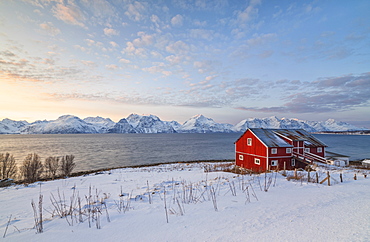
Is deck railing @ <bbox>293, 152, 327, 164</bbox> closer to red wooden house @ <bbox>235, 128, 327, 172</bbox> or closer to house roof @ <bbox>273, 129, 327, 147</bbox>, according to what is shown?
red wooden house @ <bbox>235, 128, 327, 172</bbox>

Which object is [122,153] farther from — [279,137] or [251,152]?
[279,137]

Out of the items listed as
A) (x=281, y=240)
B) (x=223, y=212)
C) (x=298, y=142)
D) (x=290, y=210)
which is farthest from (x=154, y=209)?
(x=298, y=142)

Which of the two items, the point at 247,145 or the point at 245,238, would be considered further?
the point at 247,145

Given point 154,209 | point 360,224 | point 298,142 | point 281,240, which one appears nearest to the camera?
point 281,240

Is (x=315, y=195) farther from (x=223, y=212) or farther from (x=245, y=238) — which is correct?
(x=245, y=238)

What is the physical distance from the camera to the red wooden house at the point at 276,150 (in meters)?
29.2

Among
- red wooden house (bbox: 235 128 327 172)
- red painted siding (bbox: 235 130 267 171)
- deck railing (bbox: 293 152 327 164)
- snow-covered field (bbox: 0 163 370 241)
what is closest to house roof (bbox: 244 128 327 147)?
red wooden house (bbox: 235 128 327 172)

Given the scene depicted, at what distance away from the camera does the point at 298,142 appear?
105ft

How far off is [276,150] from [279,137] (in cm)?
503

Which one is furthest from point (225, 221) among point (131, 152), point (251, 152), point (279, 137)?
point (131, 152)

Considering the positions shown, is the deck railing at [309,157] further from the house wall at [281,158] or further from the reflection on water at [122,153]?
the reflection on water at [122,153]

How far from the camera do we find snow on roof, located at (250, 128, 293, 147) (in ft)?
97.7

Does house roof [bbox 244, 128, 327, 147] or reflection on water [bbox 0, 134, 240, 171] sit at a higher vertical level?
house roof [bbox 244, 128, 327, 147]

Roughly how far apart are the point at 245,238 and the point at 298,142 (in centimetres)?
3405
